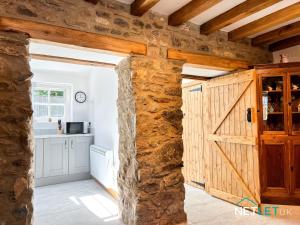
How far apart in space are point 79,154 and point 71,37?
3211 mm

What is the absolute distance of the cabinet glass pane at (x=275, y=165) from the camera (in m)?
3.08

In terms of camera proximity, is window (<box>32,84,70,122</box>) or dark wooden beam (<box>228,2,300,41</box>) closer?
dark wooden beam (<box>228,2,300,41</box>)

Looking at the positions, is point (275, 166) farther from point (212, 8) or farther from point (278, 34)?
point (212, 8)

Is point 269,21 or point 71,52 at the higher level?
point 269,21

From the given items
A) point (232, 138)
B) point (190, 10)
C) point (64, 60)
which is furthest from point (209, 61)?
point (64, 60)

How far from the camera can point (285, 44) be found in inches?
139

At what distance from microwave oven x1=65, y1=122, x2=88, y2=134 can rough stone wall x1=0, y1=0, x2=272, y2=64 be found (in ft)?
10.4

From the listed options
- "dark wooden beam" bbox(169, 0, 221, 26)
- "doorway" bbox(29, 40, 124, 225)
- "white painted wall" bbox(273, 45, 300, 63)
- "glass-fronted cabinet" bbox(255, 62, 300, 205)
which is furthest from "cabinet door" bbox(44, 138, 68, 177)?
"white painted wall" bbox(273, 45, 300, 63)

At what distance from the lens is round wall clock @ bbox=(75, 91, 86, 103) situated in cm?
534

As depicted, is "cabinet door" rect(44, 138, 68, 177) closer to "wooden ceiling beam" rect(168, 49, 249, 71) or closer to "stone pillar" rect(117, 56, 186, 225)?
"stone pillar" rect(117, 56, 186, 225)

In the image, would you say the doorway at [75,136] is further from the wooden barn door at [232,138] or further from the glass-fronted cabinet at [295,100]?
→ the glass-fronted cabinet at [295,100]

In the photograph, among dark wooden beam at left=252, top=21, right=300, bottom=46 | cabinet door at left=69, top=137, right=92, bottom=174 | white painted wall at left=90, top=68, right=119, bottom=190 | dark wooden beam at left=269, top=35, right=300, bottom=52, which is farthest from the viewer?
cabinet door at left=69, top=137, right=92, bottom=174

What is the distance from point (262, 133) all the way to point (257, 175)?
59 centimetres

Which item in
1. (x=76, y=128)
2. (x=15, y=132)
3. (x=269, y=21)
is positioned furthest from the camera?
(x=76, y=128)
